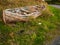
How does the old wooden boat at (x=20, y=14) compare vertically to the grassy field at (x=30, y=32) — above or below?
above

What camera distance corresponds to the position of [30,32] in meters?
11.1

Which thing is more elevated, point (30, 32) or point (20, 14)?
point (20, 14)

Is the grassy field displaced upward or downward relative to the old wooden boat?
downward

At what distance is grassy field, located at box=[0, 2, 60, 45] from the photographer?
399 inches

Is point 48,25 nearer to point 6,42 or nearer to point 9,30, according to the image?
point 9,30

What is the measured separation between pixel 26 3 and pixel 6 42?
5.55 metres

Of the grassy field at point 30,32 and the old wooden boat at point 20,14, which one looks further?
the old wooden boat at point 20,14

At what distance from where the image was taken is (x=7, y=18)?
1162 centimetres

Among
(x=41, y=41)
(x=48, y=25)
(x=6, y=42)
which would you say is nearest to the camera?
(x=6, y=42)

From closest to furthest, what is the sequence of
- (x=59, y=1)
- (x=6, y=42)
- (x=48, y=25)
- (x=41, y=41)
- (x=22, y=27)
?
(x=6, y=42), (x=41, y=41), (x=22, y=27), (x=48, y=25), (x=59, y=1)

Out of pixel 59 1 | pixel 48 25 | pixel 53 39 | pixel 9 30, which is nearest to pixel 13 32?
pixel 9 30

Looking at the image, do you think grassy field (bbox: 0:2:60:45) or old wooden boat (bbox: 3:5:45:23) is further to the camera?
old wooden boat (bbox: 3:5:45:23)

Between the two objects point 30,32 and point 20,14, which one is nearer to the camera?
point 30,32

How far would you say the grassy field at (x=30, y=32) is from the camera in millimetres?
10141
